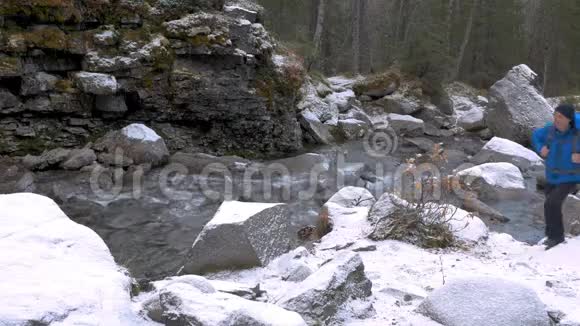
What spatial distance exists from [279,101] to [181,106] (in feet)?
8.85

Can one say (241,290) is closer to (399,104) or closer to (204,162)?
(204,162)

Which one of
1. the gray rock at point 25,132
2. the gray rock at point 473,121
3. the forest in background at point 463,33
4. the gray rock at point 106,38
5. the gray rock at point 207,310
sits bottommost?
the gray rock at point 207,310

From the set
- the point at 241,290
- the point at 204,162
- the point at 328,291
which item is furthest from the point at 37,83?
the point at 328,291

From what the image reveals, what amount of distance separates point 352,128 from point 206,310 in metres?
13.6

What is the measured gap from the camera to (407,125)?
17.9 m

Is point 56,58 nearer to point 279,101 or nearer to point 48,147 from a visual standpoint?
point 48,147

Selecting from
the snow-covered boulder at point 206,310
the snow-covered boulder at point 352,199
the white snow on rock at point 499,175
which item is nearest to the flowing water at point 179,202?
the white snow on rock at point 499,175

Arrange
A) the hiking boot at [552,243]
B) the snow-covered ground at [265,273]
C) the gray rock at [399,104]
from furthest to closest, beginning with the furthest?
the gray rock at [399,104]
the hiking boot at [552,243]
the snow-covered ground at [265,273]

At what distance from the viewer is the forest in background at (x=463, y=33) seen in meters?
26.4

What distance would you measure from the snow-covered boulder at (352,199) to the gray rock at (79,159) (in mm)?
5491

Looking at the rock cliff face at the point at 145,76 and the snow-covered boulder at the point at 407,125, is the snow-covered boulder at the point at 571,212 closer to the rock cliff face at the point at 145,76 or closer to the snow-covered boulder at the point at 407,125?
the rock cliff face at the point at 145,76

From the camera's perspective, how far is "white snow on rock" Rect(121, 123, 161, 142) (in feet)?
36.8

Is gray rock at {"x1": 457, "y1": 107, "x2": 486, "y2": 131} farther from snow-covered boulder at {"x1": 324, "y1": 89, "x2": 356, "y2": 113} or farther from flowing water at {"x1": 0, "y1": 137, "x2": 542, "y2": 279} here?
flowing water at {"x1": 0, "y1": 137, "x2": 542, "y2": 279}

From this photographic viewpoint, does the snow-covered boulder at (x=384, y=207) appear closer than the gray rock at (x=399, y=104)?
Yes
